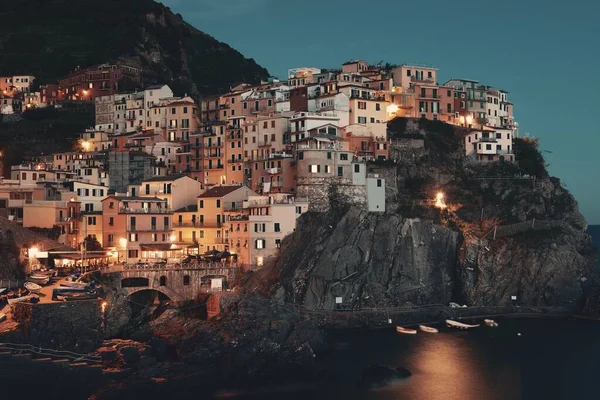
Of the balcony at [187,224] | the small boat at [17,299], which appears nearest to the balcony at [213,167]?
the balcony at [187,224]

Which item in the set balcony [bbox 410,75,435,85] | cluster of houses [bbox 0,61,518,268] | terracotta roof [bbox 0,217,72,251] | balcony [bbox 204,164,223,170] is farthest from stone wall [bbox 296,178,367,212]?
balcony [bbox 410,75,435,85]

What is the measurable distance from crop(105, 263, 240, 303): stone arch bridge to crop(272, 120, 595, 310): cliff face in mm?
6683

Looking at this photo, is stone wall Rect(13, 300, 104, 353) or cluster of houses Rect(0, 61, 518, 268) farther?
cluster of houses Rect(0, 61, 518, 268)

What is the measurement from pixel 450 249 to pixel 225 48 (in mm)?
104741

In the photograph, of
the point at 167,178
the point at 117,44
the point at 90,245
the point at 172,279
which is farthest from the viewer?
the point at 117,44

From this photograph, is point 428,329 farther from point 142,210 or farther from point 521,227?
point 142,210

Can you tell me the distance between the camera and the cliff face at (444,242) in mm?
79438

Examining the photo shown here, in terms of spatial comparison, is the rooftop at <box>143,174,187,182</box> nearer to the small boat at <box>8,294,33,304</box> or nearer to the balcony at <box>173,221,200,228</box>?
the balcony at <box>173,221,200,228</box>

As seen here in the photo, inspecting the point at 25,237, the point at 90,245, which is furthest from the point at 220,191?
the point at 25,237

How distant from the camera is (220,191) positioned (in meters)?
86.8

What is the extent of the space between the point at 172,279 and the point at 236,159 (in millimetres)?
22401

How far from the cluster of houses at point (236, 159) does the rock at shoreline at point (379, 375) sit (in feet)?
70.1

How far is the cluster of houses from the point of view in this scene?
272 ft

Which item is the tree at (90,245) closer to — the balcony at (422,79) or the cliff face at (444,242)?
the cliff face at (444,242)
